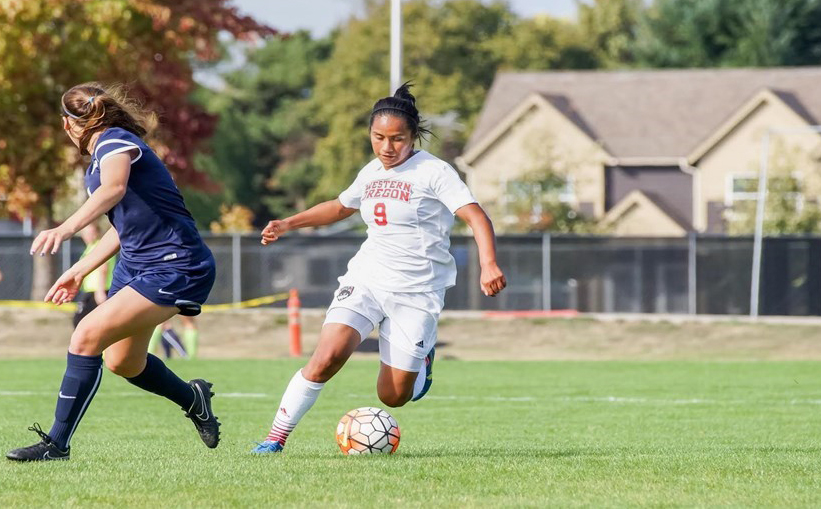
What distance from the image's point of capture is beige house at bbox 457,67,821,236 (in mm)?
47219

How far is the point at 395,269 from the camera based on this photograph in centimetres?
795

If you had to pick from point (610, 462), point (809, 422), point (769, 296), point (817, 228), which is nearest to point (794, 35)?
point (817, 228)

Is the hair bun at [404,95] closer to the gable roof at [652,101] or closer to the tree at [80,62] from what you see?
the tree at [80,62]

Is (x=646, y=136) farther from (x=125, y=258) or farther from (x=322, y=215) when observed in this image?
(x=125, y=258)

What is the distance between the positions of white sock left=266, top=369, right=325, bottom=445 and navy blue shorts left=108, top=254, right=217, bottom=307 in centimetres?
85

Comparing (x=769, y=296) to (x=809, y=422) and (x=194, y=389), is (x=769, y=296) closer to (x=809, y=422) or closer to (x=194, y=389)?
(x=809, y=422)

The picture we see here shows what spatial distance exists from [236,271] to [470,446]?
2426 centimetres

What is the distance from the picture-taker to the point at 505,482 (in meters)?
6.62

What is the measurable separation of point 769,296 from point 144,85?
14775 mm

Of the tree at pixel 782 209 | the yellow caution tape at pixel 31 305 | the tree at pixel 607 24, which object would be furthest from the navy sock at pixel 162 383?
the tree at pixel 607 24

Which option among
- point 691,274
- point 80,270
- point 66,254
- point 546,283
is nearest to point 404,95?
point 80,270

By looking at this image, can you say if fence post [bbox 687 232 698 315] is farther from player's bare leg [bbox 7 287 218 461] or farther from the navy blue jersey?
the navy blue jersey

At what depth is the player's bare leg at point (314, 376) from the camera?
778cm

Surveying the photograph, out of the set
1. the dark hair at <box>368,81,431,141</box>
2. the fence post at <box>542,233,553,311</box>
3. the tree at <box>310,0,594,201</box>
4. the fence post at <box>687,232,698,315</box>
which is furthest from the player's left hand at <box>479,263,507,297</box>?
the tree at <box>310,0,594,201</box>
